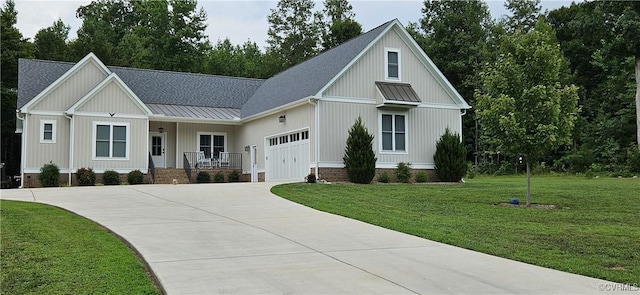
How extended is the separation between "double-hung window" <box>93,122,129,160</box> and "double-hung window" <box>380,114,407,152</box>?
1121 centimetres

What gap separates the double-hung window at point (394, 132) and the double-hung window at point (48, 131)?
45.6 ft

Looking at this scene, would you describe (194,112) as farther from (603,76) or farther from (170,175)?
(603,76)

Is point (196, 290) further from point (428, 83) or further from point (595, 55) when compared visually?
point (595, 55)

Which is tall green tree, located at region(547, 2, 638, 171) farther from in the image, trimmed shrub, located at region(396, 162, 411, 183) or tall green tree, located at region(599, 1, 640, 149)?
trimmed shrub, located at region(396, 162, 411, 183)

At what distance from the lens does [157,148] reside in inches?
1107

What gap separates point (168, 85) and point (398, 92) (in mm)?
13320

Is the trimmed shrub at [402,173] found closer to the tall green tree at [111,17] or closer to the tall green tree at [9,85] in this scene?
the tall green tree at [9,85]

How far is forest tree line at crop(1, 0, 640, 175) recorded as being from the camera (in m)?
34.6

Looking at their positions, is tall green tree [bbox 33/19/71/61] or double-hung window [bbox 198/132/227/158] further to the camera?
tall green tree [bbox 33/19/71/61]

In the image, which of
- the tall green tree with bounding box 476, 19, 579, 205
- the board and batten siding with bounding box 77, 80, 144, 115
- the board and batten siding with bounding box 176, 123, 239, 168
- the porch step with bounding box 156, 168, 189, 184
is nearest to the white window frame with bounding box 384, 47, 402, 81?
the board and batten siding with bounding box 176, 123, 239, 168

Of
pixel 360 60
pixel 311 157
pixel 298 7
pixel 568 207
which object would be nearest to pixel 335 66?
pixel 360 60

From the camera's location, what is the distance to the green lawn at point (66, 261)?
614 cm

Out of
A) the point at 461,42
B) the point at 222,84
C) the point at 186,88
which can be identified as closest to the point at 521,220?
the point at 186,88

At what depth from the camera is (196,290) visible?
5969 millimetres
